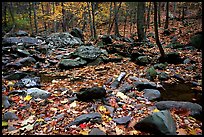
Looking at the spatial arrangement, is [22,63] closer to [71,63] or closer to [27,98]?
[71,63]

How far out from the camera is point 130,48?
11.5 metres

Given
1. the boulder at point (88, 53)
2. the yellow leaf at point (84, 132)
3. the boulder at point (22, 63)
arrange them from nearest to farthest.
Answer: the yellow leaf at point (84, 132) < the boulder at point (22, 63) < the boulder at point (88, 53)

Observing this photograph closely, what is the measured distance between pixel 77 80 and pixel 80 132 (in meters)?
3.27

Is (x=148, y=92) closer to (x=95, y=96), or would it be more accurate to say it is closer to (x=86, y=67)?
(x=95, y=96)

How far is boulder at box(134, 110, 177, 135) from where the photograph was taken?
3.26 meters

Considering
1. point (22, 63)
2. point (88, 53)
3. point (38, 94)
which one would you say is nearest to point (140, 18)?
point (88, 53)

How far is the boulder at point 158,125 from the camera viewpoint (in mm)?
3260

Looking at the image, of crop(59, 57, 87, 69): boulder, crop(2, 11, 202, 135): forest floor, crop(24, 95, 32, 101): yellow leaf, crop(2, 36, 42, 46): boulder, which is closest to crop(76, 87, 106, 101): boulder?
crop(2, 11, 202, 135): forest floor

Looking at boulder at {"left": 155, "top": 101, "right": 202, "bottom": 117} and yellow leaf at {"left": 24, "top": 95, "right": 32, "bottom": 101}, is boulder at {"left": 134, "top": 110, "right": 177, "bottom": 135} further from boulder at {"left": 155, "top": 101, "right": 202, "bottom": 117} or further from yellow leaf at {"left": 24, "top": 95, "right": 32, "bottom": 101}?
yellow leaf at {"left": 24, "top": 95, "right": 32, "bottom": 101}

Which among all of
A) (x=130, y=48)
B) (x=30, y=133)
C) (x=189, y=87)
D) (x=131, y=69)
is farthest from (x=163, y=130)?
(x=130, y=48)

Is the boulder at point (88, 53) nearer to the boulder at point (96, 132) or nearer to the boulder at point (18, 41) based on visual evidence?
the boulder at point (18, 41)

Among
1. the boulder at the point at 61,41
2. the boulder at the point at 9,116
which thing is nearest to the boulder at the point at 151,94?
the boulder at the point at 9,116

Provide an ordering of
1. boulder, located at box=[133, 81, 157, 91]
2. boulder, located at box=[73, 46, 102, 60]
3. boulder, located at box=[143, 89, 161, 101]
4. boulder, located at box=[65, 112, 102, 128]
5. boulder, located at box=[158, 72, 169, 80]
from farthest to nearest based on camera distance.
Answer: boulder, located at box=[73, 46, 102, 60] < boulder, located at box=[158, 72, 169, 80] < boulder, located at box=[133, 81, 157, 91] < boulder, located at box=[143, 89, 161, 101] < boulder, located at box=[65, 112, 102, 128]

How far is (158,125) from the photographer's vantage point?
3295 millimetres
